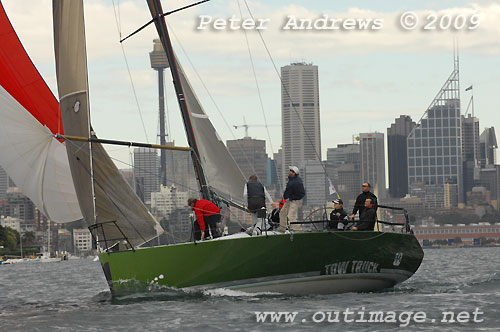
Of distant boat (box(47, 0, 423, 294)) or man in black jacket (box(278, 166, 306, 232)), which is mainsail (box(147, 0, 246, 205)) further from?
man in black jacket (box(278, 166, 306, 232))

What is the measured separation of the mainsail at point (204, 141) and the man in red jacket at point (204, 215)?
42.0 inches

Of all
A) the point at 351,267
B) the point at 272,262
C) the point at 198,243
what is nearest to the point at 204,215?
→ the point at 198,243

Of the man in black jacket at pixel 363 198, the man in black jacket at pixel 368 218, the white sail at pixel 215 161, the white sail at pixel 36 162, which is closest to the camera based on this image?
the man in black jacket at pixel 368 218

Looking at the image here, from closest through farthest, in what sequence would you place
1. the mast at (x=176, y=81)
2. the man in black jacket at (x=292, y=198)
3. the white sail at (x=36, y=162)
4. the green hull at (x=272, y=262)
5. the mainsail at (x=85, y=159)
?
the green hull at (x=272, y=262) < the man in black jacket at (x=292, y=198) < the mainsail at (x=85, y=159) < the white sail at (x=36, y=162) < the mast at (x=176, y=81)

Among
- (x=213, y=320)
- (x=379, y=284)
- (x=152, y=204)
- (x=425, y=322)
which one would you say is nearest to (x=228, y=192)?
(x=152, y=204)

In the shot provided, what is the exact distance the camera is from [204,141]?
65.5ft

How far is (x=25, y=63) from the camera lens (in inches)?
800

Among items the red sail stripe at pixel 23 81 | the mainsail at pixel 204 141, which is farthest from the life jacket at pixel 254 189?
the red sail stripe at pixel 23 81

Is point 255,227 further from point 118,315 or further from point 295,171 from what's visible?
point 118,315

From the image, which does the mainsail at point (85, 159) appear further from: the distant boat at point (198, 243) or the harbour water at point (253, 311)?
the harbour water at point (253, 311)

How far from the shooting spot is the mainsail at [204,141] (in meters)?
19.7

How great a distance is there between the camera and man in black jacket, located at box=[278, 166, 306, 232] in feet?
58.7

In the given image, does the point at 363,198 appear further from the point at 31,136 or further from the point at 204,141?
the point at 31,136

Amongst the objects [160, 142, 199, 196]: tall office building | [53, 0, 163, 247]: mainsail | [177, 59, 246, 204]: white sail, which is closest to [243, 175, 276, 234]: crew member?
[177, 59, 246, 204]: white sail
